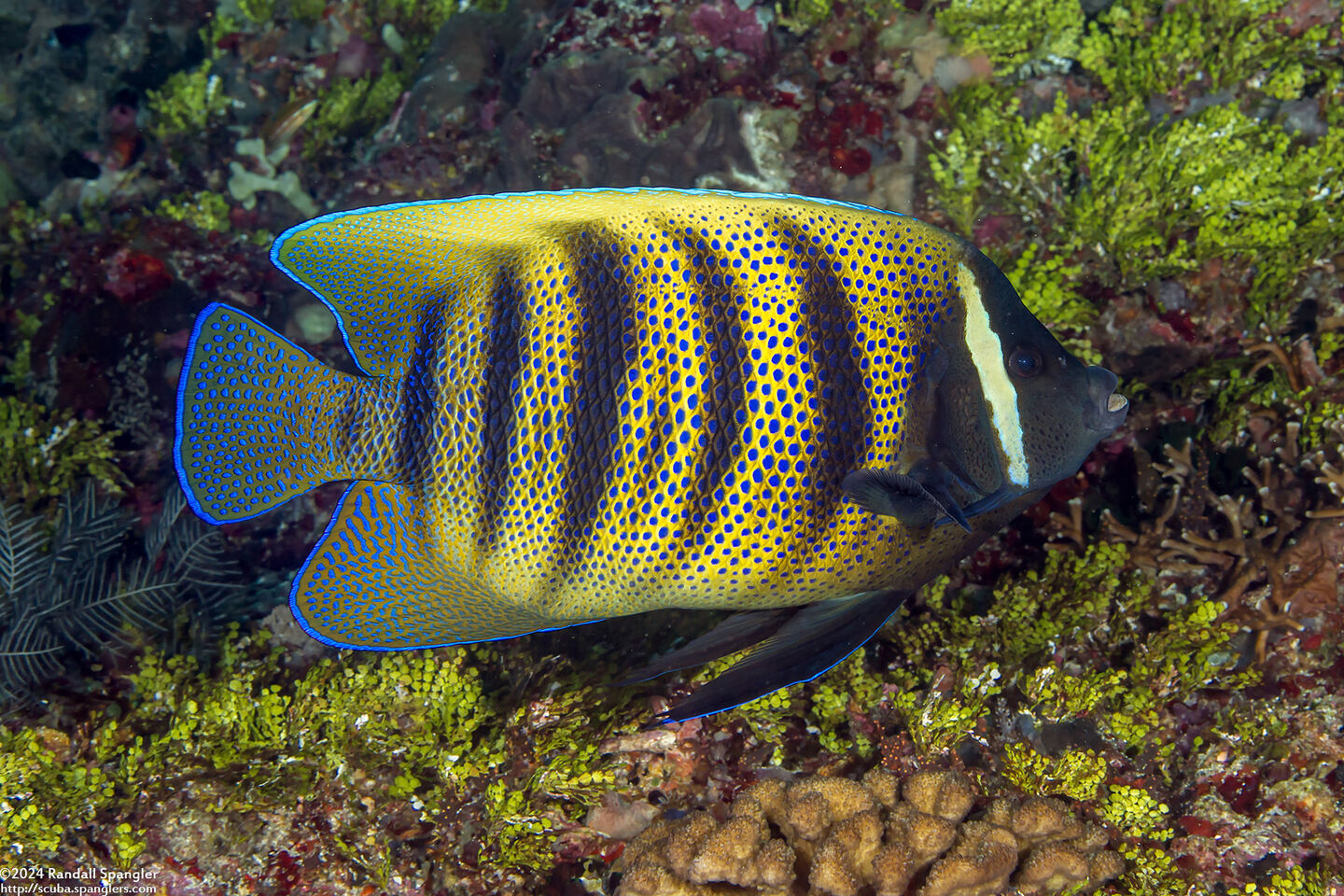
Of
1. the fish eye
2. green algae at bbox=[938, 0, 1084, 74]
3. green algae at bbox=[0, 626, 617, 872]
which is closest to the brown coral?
green algae at bbox=[0, 626, 617, 872]

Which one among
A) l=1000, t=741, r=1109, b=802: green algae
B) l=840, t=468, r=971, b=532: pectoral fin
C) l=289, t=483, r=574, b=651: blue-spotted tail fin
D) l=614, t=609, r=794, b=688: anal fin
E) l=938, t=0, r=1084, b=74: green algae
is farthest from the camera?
l=938, t=0, r=1084, b=74: green algae

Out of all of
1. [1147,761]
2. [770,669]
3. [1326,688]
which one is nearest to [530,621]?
[770,669]

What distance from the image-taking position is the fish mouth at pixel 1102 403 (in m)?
1.76

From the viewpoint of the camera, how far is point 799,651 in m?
1.85

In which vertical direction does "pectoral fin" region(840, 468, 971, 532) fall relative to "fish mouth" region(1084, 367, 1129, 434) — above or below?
below

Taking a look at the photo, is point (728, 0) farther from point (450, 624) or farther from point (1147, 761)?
point (1147, 761)

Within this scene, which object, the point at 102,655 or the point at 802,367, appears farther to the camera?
the point at 102,655

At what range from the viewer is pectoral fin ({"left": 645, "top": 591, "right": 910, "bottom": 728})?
1743mm

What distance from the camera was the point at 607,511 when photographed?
184 centimetres

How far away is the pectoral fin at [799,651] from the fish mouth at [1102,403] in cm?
66

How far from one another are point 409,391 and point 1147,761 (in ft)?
9.62

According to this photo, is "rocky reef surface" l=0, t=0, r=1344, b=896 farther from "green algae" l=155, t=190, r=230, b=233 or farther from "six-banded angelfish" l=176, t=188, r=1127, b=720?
"six-banded angelfish" l=176, t=188, r=1127, b=720

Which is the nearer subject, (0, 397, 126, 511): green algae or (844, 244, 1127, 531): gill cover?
(844, 244, 1127, 531): gill cover

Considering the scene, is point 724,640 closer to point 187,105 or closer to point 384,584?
point 384,584
